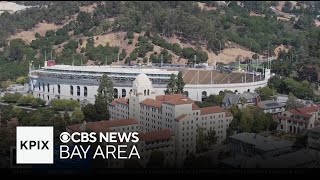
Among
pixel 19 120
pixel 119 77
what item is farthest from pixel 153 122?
pixel 119 77

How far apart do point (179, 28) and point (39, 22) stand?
6.47m

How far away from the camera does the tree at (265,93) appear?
16506 millimetres

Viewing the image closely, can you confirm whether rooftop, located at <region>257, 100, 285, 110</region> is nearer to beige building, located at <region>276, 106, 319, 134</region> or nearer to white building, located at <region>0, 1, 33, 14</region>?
beige building, located at <region>276, 106, 319, 134</region>

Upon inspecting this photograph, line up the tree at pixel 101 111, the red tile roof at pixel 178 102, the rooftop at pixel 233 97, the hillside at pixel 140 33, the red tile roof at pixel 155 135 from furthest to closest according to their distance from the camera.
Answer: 1. the hillside at pixel 140 33
2. the rooftop at pixel 233 97
3. the tree at pixel 101 111
4. the red tile roof at pixel 178 102
5. the red tile roof at pixel 155 135

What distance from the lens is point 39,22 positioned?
26906 mm

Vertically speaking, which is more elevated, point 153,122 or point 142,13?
point 142,13

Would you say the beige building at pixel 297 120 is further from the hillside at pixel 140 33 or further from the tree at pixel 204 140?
the hillside at pixel 140 33

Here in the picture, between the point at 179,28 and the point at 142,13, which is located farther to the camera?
the point at 142,13

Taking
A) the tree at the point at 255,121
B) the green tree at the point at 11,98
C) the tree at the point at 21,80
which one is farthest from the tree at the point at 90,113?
the tree at the point at 21,80

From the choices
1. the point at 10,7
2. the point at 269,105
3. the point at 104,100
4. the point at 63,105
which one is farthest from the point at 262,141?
the point at 10,7

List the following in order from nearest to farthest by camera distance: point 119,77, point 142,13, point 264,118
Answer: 1. point 264,118
2. point 119,77
3. point 142,13

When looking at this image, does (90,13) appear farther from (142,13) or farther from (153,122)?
(153,122)

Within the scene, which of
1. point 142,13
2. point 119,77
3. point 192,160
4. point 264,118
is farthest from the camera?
point 142,13

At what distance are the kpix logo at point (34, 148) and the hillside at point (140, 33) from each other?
1065cm
